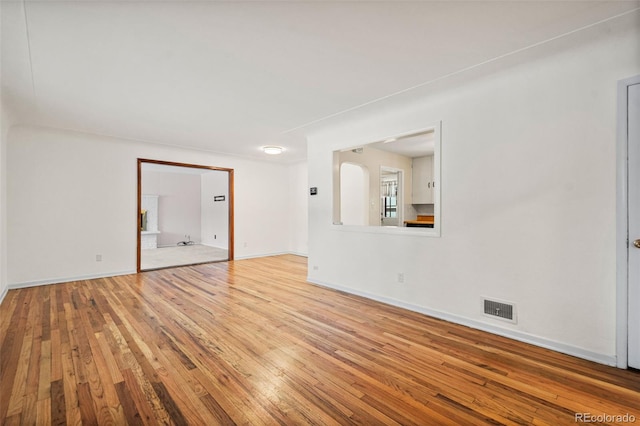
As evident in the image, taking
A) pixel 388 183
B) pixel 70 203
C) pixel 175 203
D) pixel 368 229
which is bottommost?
pixel 368 229

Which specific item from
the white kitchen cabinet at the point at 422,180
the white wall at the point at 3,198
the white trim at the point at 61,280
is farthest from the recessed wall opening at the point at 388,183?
the white wall at the point at 3,198

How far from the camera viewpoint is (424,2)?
1.75 meters

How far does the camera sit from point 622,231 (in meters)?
2.12

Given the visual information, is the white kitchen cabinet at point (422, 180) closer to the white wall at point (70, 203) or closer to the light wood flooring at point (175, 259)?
the light wood flooring at point (175, 259)

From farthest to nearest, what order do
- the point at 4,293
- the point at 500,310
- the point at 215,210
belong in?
the point at 215,210, the point at 4,293, the point at 500,310

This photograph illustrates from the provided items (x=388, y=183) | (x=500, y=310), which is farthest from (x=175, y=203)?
(x=500, y=310)

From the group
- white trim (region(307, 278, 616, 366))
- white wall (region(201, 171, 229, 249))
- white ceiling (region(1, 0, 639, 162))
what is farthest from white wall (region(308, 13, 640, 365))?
white wall (region(201, 171, 229, 249))

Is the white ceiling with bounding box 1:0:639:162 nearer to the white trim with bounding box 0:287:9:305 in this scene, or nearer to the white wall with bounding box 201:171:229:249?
the white trim with bounding box 0:287:9:305

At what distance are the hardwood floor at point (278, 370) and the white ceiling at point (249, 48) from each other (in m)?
2.51

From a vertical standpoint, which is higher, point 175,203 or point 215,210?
point 175,203

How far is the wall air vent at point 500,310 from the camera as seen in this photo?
2637mm

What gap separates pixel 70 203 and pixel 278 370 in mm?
4901

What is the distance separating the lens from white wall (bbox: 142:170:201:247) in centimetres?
992

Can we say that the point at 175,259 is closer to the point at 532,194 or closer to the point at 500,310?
the point at 500,310
